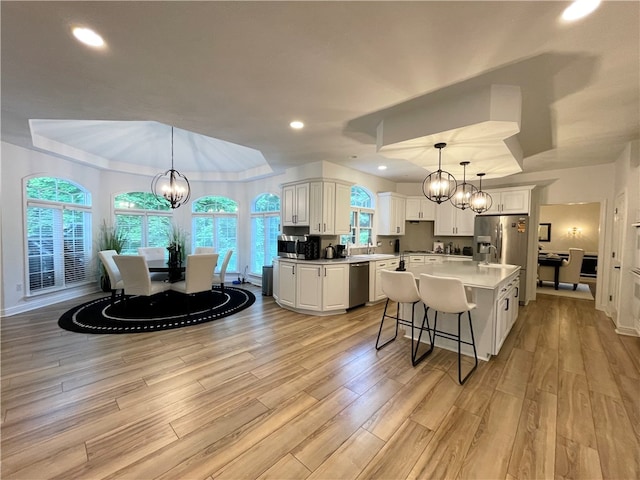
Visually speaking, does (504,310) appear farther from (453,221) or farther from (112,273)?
(112,273)

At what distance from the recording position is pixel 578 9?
4.92ft

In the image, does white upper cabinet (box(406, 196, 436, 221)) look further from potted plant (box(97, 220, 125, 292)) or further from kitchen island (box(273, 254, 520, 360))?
potted plant (box(97, 220, 125, 292))

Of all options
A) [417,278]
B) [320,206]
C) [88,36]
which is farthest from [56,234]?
[417,278]

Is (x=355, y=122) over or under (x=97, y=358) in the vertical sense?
over

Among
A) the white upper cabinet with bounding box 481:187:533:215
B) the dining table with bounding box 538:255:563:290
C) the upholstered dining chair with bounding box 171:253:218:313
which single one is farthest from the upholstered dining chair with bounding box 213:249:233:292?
the dining table with bounding box 538:255:563:290

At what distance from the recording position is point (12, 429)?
187 centimetres

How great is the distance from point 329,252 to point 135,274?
3.23 meters

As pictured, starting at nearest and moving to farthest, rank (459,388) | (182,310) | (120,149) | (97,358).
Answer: (459,388) → (97,358) → (182,310) → (120,149)

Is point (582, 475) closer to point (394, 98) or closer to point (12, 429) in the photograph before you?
point (394, 98)

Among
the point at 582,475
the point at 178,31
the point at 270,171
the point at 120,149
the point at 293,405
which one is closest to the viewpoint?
the point at 582,475

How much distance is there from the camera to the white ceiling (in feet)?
5.22

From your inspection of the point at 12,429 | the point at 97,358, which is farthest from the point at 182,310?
the point at 12,429

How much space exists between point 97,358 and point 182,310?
1.69 metres

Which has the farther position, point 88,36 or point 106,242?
point 106,242
